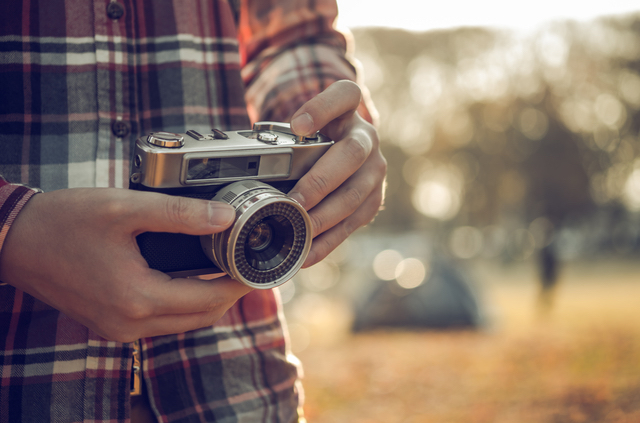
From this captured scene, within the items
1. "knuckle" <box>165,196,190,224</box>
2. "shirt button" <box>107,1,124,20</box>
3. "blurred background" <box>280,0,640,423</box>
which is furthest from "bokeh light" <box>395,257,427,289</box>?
"knuckle" <box>165,196,190,224</box>

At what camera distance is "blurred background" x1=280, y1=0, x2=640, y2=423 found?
5.55m

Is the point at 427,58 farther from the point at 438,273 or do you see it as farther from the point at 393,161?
the point at 438,273

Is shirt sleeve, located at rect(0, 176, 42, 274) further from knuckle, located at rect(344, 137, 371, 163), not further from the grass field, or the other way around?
the grass field

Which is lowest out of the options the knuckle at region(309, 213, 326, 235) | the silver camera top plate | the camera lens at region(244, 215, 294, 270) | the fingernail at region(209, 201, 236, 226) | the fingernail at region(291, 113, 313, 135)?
the camera lens at region(244, 215, 294, 270)

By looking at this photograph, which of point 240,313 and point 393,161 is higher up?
point 240,313

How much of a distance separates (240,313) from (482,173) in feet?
53.3

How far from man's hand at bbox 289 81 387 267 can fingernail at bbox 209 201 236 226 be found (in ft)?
0.69

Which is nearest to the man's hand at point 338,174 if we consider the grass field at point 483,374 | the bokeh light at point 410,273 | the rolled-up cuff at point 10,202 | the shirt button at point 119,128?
the shirt button at point 119,128

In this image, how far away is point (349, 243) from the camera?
2108cm

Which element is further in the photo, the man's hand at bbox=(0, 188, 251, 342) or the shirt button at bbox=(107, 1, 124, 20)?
the shirt button at bbox=(107, 1, 124, 20)

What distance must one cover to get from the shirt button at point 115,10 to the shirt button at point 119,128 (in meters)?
0.26

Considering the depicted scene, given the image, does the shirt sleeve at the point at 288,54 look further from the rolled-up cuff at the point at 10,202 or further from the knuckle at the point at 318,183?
the rolled-up cuff at the point at 10,202

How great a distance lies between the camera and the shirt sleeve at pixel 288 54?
59.6 inches

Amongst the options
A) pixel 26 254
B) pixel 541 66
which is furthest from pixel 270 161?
pixel 541 66
